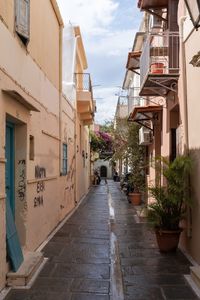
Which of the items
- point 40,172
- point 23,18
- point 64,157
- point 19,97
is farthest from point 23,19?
point 64,157

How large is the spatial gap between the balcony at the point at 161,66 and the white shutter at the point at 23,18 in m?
3.08

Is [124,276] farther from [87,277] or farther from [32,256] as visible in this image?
[32,256]

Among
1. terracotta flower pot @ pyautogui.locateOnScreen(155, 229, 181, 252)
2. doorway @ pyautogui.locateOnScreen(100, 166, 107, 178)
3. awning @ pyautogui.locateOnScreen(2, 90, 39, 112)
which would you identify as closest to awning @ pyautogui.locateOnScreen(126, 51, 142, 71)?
awning @ pyautogui.locateOnScreen(2, 90, 39, 112)

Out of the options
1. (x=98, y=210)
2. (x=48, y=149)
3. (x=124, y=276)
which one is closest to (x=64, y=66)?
(x=98, y=210)

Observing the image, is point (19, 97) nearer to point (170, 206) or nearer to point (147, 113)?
point (170, 206)

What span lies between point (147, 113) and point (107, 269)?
7178 millimetres

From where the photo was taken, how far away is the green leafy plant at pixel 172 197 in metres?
8.25

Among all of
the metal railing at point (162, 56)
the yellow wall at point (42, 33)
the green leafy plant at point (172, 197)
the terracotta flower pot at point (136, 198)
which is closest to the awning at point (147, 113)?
the metal railing at point (162, 56)

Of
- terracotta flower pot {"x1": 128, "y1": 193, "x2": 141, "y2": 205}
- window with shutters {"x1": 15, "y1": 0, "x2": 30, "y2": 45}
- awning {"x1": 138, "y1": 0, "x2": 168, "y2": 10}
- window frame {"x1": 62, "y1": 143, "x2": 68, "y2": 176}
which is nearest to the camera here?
window with shutters {"x1": 15, "y1": 0, "x2": 30, "y2": 45}

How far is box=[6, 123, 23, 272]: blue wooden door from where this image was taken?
21.6 feet

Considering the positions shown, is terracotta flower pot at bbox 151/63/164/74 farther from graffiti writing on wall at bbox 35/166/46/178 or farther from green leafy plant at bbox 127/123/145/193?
green leafy plant at bbox 127/123/145/193

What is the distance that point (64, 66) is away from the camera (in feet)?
58.1

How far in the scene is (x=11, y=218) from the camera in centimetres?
687

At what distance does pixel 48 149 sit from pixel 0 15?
479 centimetres
